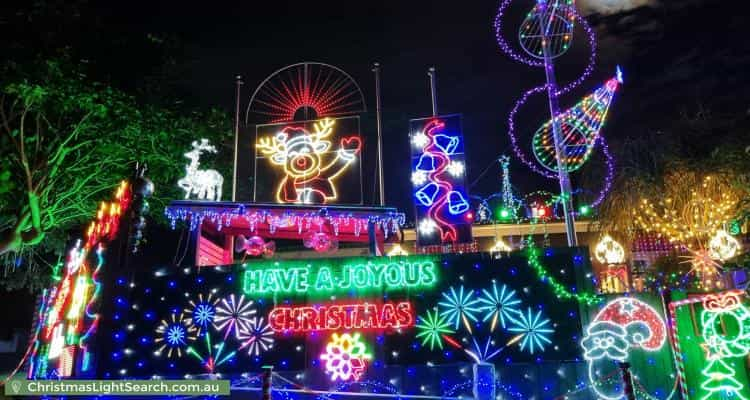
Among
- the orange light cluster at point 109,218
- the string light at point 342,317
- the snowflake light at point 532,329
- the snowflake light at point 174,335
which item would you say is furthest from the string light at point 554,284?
the orange light cluster at point 109,218

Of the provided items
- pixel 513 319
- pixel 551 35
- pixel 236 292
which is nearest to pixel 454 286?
pixel 513 319

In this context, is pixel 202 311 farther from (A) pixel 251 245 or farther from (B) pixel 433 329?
(B) pixel 433 329

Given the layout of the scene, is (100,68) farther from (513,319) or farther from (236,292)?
(513,319)

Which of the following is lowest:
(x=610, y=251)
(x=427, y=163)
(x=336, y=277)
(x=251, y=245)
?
(x=336, y=277)

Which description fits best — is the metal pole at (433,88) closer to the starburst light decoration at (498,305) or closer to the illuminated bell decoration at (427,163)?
the illuminated bell decoration at (427,163)

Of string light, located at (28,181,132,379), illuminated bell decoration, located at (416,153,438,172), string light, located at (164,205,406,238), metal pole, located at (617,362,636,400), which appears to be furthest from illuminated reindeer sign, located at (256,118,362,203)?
metal pole, located at (617,362,636,400)

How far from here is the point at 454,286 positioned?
10727mm

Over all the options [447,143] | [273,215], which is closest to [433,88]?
[447,143]

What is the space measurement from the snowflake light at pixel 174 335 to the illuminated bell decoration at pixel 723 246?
13.8 m

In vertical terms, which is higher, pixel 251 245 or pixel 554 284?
pixel 251 245

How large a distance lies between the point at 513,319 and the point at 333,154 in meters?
6.57

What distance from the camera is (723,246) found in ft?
45.2

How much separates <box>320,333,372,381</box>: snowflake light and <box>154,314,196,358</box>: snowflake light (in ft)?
9.80

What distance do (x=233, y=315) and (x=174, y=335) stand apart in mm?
1339
